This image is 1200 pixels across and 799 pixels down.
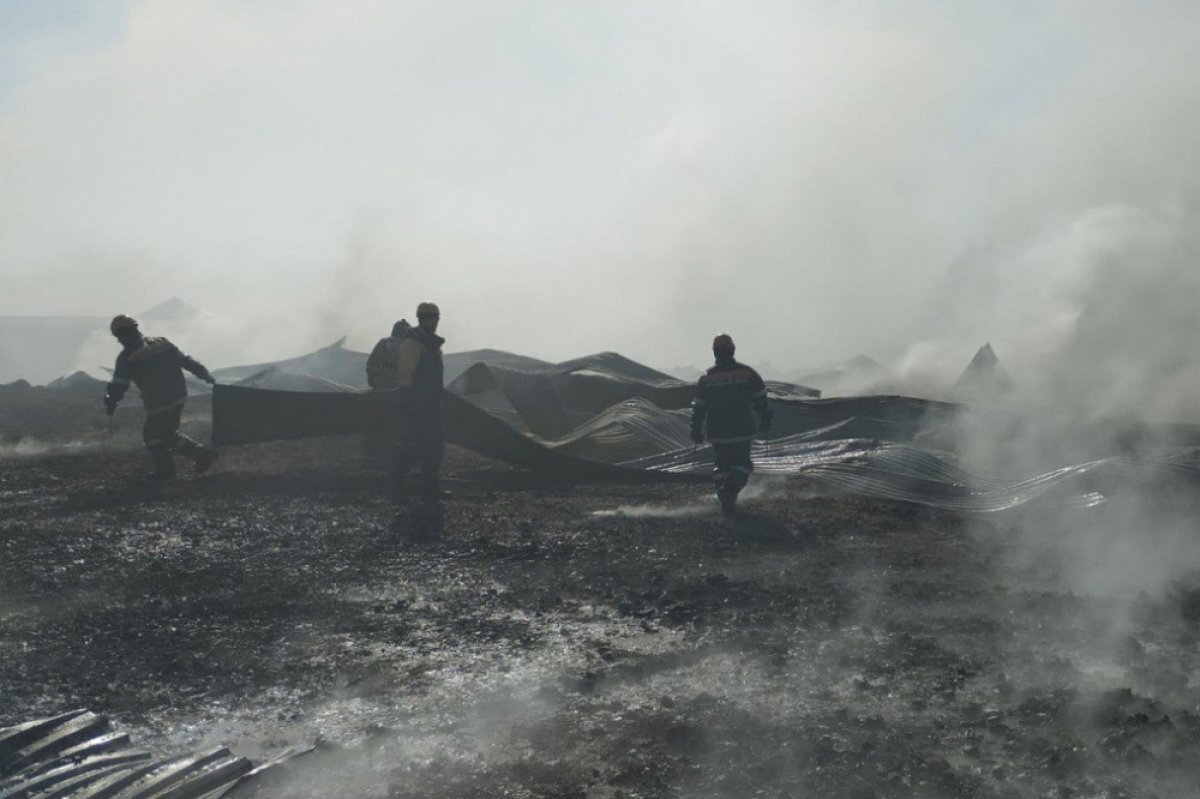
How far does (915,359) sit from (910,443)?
50.3 feet

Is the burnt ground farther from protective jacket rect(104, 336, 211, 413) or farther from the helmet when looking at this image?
the helmet

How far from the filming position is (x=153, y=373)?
1279 cm

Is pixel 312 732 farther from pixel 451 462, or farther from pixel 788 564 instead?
pixel 451 462

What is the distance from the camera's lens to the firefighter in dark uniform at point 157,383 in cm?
1272

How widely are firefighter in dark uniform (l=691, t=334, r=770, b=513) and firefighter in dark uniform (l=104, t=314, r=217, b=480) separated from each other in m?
5.47

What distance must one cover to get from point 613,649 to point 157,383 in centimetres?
805

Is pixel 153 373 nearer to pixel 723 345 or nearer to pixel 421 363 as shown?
pixel 421 363

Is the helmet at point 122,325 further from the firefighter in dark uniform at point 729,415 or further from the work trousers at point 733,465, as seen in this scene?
the work trousers at point 733,465

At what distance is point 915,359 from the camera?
28.6 m

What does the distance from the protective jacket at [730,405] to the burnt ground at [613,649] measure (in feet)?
2.52

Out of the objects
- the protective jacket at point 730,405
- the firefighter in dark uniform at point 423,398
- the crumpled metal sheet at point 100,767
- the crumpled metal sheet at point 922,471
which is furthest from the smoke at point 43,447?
the crumpled metal sheet at point 100,767

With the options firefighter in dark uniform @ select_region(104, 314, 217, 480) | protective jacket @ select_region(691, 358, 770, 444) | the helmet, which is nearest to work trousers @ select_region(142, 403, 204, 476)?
firefighter in dark uniform @ select_region(104, 314, 217, 480)

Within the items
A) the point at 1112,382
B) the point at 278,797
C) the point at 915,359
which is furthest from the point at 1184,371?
the point at 278,797

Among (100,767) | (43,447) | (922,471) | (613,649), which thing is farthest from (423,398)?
(100,767)
